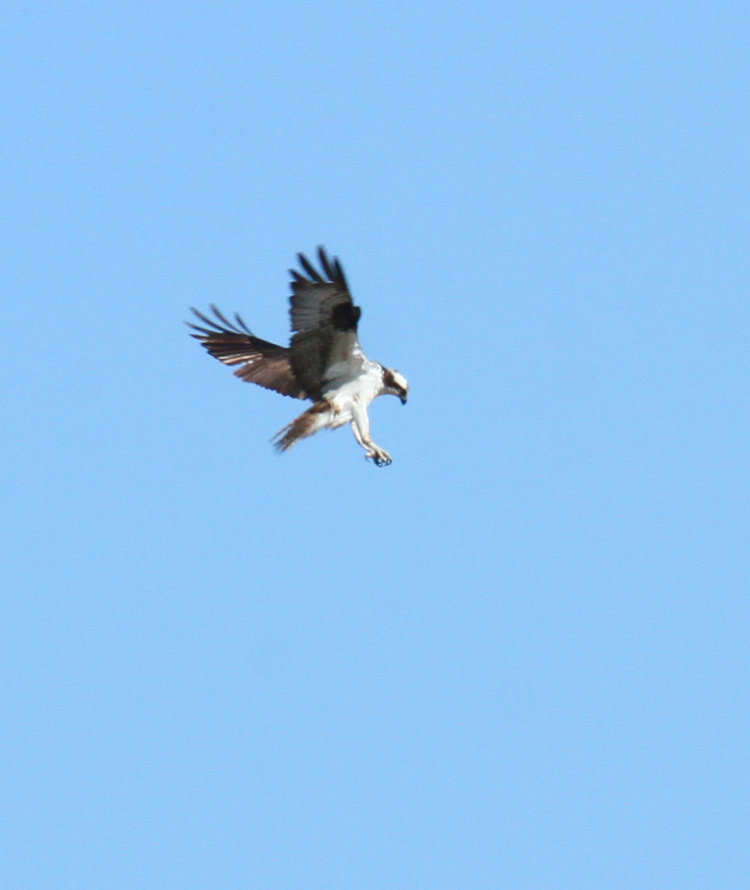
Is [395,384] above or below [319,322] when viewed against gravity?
above

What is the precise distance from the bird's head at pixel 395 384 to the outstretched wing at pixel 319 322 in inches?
31.4

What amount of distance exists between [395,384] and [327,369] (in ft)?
3.41

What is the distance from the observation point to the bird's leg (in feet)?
55.5

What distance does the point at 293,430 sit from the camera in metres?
16.8

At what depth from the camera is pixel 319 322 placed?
16203mm

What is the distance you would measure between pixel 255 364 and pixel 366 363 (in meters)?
2.33

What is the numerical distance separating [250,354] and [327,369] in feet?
8.05

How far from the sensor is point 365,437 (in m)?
17.0

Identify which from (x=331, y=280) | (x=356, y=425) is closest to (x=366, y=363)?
(x=356, y=425)

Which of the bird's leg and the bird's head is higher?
the bird's head

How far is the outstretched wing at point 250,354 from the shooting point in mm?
18484

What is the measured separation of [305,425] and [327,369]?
608 millimetres

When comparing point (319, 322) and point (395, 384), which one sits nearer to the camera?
point (319, 322)

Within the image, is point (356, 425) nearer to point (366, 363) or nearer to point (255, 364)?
point (366, 363)
